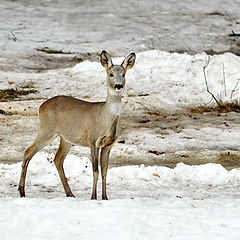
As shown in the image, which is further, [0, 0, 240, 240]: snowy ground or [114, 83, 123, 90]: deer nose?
[114, 83, 123, 90]: deer nose

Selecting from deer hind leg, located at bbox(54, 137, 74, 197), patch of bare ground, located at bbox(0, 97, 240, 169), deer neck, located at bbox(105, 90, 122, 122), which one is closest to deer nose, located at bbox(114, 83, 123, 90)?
deer neck, located at bbox(105, 90, 122, 122)

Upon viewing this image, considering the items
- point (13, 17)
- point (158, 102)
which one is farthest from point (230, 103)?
point (13, 17)

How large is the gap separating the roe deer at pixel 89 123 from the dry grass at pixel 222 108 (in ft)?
16.9

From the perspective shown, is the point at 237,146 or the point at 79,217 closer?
the point at 79,217

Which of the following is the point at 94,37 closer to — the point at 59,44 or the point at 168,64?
the point at 59,44

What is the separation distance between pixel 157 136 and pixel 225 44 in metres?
8.50

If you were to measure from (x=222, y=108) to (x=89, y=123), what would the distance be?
5762 mm

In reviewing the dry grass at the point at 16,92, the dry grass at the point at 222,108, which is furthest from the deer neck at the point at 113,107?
the dry grass at the point at 16,92

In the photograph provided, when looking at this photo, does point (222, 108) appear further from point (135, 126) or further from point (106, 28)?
point (106, 28)

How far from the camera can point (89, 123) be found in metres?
8.02

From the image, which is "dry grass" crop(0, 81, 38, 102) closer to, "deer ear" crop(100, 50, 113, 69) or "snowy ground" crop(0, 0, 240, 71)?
"snowy ground" crop(0, 0, 240, 71)

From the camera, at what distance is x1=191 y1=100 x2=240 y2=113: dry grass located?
13.2m

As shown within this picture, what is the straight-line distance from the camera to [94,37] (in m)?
20.1

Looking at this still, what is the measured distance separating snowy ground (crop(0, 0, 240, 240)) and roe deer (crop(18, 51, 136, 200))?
1.76ft
